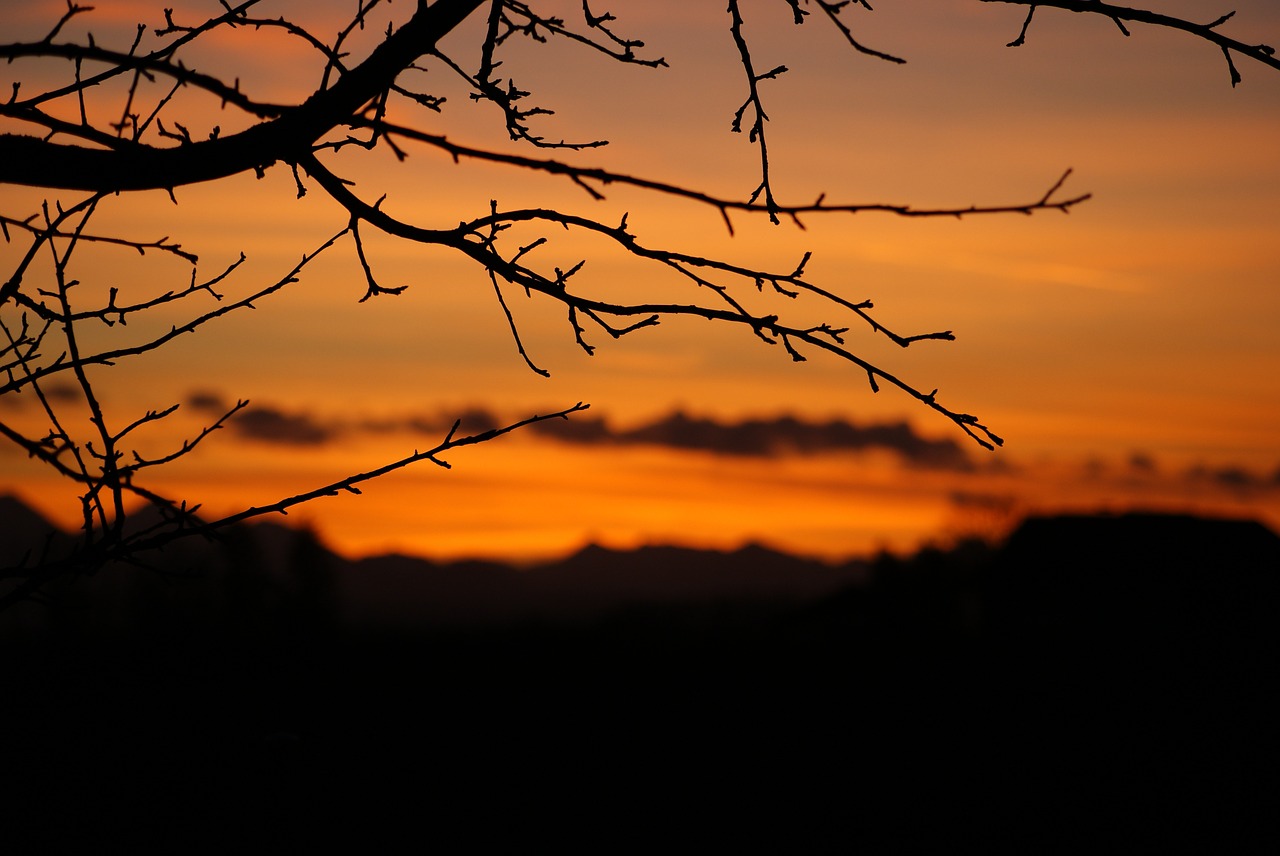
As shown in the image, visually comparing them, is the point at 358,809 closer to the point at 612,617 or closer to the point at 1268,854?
the point at 1268,854

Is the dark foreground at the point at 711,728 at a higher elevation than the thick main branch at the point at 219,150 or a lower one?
lower

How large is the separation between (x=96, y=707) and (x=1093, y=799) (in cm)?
1275

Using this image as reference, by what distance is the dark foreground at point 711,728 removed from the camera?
29.0 feet

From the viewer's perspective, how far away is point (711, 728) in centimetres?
1869

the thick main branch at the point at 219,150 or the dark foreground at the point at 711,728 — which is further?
the dark foreground at the point at 711,728

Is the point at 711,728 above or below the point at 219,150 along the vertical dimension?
below

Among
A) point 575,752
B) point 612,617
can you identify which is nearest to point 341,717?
point 575,752

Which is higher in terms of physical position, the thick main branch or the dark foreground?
the thick main branch

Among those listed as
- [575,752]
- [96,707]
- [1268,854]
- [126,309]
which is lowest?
[1268,854]

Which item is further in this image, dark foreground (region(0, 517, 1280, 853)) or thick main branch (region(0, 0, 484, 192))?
dark foreground (region(0, 517, 1280, 853))

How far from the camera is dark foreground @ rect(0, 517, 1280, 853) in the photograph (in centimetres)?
885

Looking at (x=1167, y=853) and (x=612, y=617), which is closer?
(x=1167, y=853)

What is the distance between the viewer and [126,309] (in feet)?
12.9

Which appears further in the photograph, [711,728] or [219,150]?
[711,728]
